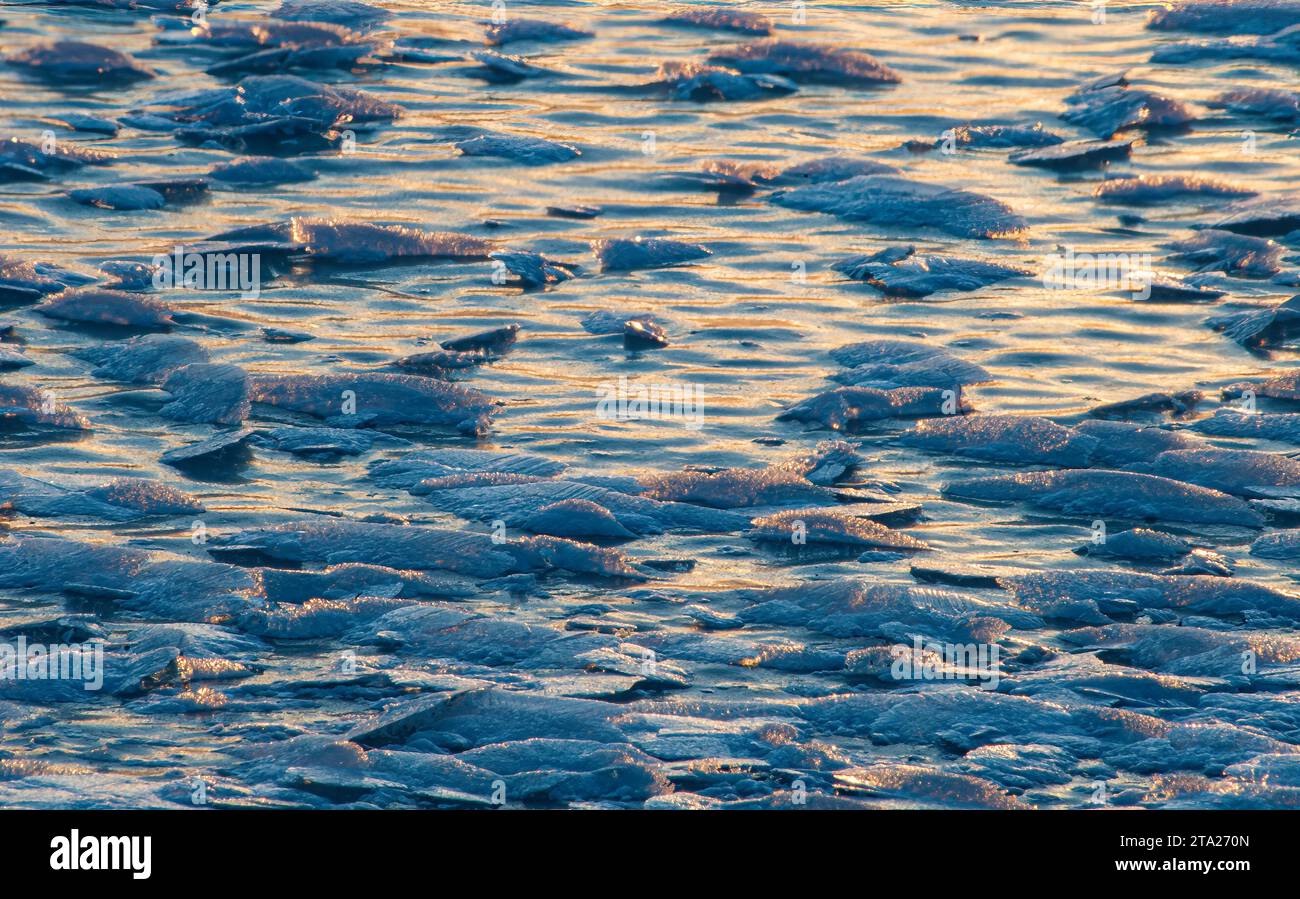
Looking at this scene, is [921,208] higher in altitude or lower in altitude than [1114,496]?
higher

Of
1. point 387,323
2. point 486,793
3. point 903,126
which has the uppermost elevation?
point 903,126

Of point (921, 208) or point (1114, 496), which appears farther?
point (921, 208)

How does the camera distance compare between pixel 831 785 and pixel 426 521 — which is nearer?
pixel 831 785

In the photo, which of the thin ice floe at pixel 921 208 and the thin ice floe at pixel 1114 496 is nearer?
the thin ice floe at pixel 1114 496

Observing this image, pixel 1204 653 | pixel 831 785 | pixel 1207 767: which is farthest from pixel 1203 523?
pixel 831 785

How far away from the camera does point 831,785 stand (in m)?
5.30

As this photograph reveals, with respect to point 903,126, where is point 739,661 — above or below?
below

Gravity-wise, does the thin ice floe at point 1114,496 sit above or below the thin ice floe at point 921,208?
below

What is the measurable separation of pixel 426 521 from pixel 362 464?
708mm

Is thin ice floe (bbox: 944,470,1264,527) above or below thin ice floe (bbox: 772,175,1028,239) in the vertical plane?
below

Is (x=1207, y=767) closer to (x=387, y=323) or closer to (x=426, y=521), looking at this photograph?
(x=426, y=521)

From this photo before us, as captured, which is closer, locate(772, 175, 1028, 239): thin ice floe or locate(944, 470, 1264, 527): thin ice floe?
locate(944, 470, 1264, 527): thin ice floe
